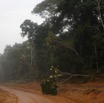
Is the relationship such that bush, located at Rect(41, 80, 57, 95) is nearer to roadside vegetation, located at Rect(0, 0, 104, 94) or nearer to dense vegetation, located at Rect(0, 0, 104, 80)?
roadside vegetation, located at Rect(0, 0, 104, 94)

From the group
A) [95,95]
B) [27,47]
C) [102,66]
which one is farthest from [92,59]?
[27,47]

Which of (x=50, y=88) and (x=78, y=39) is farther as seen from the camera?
(x=78, y=39)

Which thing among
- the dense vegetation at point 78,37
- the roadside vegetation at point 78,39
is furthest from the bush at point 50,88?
the dense vegetation at point 78,37

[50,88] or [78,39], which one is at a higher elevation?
[78,39]

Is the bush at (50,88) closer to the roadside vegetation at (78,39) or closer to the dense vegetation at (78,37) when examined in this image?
the roadside vegetation at (78,39)

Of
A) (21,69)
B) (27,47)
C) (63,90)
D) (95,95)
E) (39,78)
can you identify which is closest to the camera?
(95,95)

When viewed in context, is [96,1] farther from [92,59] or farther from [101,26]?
[92,59]

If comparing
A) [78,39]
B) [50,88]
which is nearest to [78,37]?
[78,39]

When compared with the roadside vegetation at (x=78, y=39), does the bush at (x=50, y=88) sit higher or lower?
lower

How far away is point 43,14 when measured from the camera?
57.9 metres

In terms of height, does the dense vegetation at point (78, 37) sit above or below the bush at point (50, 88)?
above

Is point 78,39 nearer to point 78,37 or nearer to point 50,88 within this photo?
point 78,37

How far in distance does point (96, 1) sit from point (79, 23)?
14.5 feet

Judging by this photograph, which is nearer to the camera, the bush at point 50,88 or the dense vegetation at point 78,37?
the bush at point 50,88
